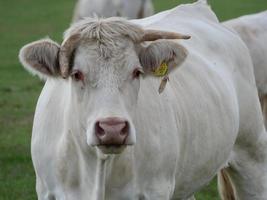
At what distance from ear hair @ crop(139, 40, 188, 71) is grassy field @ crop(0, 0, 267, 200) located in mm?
3176

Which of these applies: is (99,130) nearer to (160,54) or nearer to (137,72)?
(137,72)

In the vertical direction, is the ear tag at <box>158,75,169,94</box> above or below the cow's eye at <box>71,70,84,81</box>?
below

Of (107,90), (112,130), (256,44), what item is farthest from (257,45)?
(112,130)

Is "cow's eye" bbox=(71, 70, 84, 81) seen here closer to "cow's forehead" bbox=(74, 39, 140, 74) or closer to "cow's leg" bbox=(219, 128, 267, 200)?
"cow's forehead" bbox=(74, 39, 140, 74)

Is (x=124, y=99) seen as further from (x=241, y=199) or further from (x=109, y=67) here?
(x=241, y=199)

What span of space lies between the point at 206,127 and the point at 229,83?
684mm

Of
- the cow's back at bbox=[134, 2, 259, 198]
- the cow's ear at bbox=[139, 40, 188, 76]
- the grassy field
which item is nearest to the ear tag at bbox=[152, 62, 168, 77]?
the cow's ear at bbox=[139, 40, 188, 76]

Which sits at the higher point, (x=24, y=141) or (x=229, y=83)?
(x=229, y=83)

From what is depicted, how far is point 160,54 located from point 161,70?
0.10 m

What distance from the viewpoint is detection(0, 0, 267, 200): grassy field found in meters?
9.14

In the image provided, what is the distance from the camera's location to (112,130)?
5.09m

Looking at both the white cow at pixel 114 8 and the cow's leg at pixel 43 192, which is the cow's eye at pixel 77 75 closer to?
the cow's leg at pixel 43 192

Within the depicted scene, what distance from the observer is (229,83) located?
7.14 meters

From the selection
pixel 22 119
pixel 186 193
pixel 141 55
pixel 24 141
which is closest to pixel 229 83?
pixel 186 193
